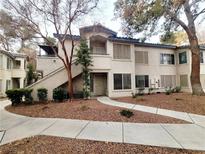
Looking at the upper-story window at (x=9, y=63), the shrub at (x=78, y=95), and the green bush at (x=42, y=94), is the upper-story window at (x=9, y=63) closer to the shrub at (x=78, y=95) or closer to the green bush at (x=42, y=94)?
the green bush at (x=42, y=94)

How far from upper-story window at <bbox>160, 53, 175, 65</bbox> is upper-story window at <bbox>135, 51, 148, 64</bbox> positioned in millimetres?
2764

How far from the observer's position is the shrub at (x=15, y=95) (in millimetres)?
13336

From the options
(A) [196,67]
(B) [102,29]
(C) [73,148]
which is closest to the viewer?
(C) [73,148]

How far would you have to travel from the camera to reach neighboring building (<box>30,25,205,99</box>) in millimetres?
16266

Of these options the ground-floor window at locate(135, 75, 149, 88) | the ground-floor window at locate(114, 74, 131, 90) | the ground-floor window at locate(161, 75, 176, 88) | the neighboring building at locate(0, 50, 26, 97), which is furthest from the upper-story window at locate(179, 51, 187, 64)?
the neighboring building at locate(0, 50, 26, 97)

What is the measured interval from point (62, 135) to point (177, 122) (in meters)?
5.35

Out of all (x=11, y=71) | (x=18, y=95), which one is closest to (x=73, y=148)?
(x=18, y=95)

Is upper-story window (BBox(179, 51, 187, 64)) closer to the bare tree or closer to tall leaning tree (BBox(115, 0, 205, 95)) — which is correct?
tall leaning tree (BBox(115, 0, 205, 95))

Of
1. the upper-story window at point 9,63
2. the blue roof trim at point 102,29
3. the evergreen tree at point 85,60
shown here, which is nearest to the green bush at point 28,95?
the evergreen tree at point 85,60

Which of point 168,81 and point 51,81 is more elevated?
point 51,81

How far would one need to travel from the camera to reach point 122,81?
17.5 m

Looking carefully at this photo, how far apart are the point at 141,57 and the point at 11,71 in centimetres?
2182

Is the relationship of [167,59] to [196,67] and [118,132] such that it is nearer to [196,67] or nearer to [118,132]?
[196,67]

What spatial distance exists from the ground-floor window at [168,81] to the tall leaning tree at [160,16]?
18.6ft
